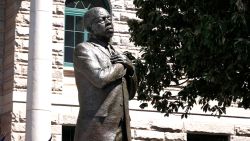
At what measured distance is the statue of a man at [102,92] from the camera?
25.1 ft

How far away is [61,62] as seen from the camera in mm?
19422

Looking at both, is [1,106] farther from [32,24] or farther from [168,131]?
[168,131]

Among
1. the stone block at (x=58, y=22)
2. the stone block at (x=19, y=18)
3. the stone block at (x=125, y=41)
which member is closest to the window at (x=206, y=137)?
the stone block at (x=125, y=41)

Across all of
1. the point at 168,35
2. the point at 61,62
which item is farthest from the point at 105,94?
the point at 61,62

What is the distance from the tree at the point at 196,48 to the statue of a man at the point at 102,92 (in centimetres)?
441

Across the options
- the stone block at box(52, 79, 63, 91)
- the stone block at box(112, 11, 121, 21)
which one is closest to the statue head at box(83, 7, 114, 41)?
the stone block at box(52, 79, 63, 91)

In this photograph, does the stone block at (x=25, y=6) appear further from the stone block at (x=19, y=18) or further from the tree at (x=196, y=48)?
the tree at (x=196, y=48)

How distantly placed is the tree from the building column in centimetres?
260

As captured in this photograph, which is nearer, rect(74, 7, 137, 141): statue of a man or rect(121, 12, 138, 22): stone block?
rect(74, 7, 137, 141): statue of a man

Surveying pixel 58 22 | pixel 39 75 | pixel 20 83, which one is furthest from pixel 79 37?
pixel 39 75

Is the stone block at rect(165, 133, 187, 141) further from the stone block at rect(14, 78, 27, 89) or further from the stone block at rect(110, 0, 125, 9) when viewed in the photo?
the stone block at rect(14, 78, 27, 89)

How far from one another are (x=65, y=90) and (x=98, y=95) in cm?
1214

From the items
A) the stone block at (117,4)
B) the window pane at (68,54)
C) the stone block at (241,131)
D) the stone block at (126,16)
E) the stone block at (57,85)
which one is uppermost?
the stone block at (117,4)

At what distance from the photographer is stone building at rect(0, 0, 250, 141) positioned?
19.0m
